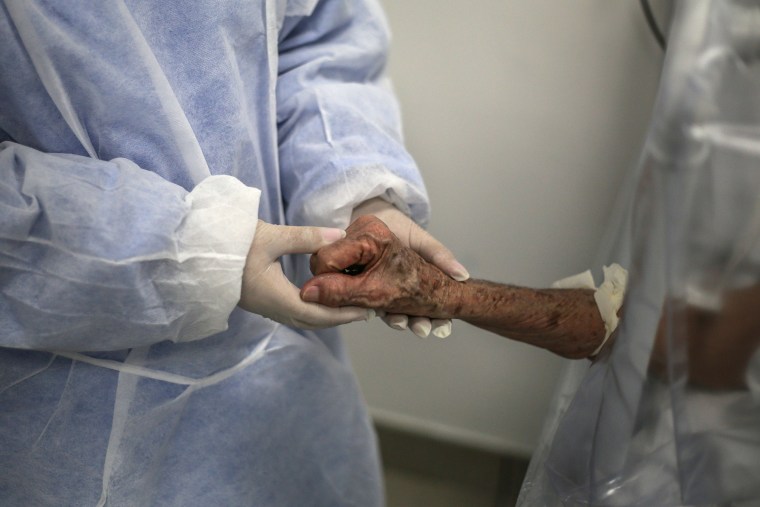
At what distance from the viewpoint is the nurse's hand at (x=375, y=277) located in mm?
703

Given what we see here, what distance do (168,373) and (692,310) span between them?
55cm

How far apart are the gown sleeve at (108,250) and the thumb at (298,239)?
4 cm

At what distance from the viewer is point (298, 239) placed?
2.33 ft

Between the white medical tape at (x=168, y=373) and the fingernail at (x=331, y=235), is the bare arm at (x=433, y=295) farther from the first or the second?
the white medical tape at (x=168, y=373)

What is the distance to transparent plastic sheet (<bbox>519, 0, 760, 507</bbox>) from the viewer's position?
0.52 metres

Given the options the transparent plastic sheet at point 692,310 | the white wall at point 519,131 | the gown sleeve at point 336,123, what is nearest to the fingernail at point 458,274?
the gown sleeve at point 336,123

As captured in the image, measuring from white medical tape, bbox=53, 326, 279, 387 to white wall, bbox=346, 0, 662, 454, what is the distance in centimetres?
58

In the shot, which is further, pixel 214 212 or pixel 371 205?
pixel 371 205

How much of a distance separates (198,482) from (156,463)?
0.20 feet

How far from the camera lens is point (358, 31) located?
90 cm

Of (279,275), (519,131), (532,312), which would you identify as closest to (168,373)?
(279,275)

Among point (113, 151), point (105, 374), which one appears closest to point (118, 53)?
point (113, 151)

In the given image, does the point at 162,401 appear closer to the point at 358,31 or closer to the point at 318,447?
the point at 318,447

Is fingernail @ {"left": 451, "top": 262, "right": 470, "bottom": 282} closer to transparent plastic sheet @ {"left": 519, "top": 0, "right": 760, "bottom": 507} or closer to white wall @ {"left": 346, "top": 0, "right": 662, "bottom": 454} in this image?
transparent plastic sheet @ {"left": 519, "top": 0, "right": 760, "bottom": 507}
